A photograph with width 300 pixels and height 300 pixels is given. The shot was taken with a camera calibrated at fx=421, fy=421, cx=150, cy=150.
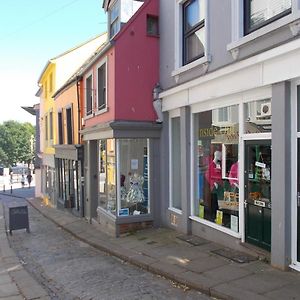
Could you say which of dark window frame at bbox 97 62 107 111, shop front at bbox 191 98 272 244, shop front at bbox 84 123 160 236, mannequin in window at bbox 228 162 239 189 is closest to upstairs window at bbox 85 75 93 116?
dark window frame at bbox 97 62 107 111

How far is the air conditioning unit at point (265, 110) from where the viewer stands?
7039 mm

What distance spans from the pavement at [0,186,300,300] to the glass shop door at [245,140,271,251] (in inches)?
16.1

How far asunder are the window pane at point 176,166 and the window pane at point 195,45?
1.64 meters

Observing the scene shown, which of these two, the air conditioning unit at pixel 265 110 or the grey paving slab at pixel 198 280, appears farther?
the air conditioning unit at pixel 265 110

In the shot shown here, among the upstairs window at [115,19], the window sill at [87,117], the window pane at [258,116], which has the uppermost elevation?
the upstairs window at [115,19]

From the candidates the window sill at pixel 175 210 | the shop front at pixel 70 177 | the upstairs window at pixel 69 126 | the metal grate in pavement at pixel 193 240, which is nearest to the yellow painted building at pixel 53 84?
the shop front at pixel 70 177

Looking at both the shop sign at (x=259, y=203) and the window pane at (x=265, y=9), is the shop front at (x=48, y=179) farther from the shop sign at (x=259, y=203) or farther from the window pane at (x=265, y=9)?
the window pane at (x=265, y=9)

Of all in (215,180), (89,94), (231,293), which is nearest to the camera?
(231,293)

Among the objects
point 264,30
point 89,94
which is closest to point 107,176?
point 89,94

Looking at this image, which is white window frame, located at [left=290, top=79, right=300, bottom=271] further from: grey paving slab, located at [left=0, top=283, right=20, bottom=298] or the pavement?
grey paving slab, located at [left=0, top=283, right=20, bottom=298]

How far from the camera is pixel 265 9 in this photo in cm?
707

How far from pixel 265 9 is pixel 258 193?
3131mm

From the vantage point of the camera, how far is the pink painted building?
34.9 ft

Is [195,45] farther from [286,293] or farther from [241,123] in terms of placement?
[286,293]
